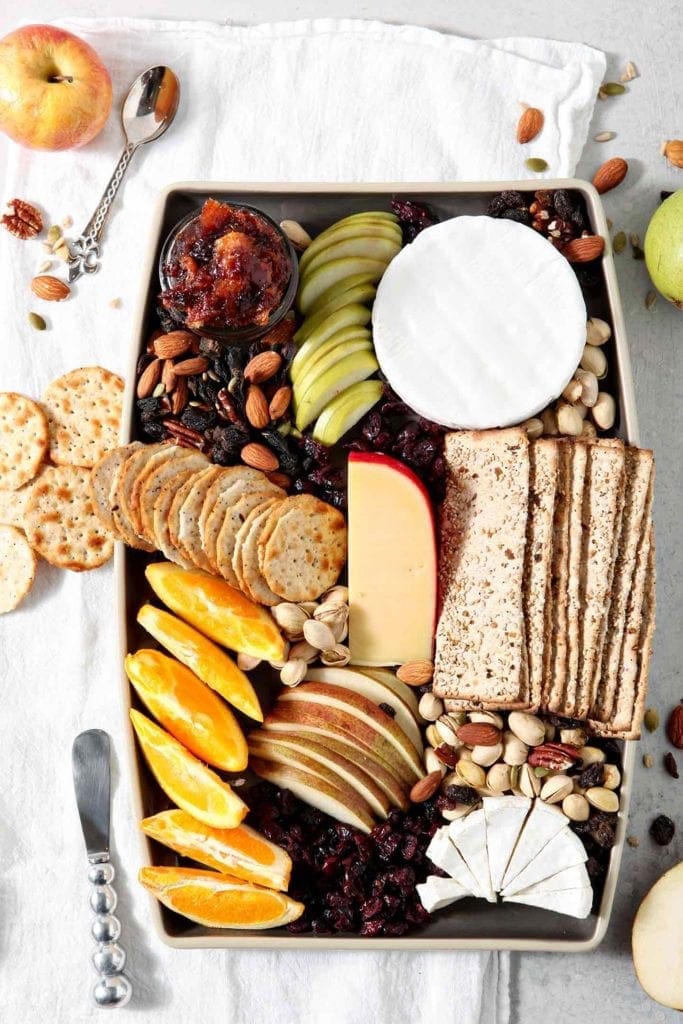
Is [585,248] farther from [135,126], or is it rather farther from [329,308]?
[135,126]

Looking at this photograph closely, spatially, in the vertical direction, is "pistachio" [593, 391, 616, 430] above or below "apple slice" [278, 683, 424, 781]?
above

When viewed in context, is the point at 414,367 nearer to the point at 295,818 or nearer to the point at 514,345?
the point at 514,345

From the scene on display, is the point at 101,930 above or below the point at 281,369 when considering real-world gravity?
below

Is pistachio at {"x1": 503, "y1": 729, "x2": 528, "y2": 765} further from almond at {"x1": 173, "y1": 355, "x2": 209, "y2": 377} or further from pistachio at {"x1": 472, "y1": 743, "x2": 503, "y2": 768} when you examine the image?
almond at {"x1": 173, "y1": 355, "x2": 209, "y2": 377}

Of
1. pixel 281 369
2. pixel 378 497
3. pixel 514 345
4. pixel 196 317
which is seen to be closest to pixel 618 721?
pixel 378 497

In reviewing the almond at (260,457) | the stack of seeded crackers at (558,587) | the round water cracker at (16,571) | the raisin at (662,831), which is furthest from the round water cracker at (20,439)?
the raisin at (662,831)

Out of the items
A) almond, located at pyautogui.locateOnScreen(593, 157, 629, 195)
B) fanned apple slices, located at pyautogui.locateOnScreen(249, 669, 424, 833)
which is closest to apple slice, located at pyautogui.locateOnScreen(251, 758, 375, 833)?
fanned apple slices, located at pyautogui.locateOnScreen(249, 669, 424, 833)

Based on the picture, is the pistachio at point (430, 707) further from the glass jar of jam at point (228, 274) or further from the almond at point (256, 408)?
the glass jar of jam at point (228, 274)

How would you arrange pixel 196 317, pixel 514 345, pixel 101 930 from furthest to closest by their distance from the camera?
pixel 101 930
pixel 514 345
pixel 196 317
